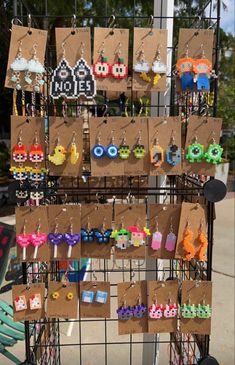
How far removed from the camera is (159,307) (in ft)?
5.04

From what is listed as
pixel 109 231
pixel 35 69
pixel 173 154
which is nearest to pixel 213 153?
pixel 173 154

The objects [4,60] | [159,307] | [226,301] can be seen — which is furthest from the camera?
[4,60]

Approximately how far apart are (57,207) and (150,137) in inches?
17.5

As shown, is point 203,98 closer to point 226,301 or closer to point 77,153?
point 77,153

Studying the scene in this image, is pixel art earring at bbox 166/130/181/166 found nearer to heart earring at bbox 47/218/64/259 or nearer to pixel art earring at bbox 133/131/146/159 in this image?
pixel art earring at bbox 133/131/146/159

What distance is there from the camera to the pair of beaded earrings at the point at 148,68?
1.43 meters

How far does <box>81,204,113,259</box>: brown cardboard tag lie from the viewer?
58.7 inches

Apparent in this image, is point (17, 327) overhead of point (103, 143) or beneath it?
beneath

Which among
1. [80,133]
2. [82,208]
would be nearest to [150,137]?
[80,133]

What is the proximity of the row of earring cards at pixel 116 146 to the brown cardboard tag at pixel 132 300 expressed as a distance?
460 millimetres

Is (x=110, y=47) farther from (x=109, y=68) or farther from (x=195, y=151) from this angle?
(x=195, y=151)

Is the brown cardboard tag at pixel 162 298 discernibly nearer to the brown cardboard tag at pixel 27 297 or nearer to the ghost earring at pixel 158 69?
the brown cardboard tag at pixel 27 297

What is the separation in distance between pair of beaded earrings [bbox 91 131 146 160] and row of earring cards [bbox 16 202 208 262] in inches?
7.7

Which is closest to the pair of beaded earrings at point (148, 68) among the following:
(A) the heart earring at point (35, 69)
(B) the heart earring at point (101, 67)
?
(B) the heart earring at point (101, 67)
